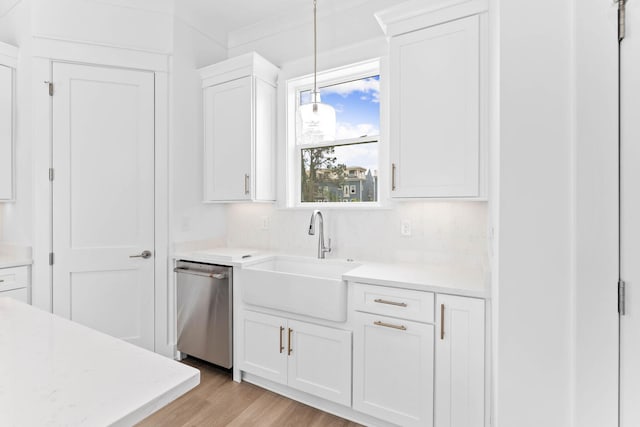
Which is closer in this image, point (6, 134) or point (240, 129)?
point (6, 134)

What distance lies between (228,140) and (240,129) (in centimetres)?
15

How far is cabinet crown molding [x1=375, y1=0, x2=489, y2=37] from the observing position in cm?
185

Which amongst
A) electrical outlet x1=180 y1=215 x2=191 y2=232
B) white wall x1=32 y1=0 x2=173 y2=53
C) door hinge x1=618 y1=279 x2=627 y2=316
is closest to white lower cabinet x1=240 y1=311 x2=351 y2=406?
electrical outlet x1=180 y1=215 x2=191 y2=232

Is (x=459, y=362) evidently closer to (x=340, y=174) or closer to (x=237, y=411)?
(x=237, y=411)

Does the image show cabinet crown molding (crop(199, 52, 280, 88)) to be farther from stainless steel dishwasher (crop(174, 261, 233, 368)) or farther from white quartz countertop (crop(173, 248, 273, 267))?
stainless steel dishwasher (crop(174, 261, 233, 368))

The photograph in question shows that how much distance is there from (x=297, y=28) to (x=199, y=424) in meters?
2.98

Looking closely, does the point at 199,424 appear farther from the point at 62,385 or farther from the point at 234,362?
the point at 62,385

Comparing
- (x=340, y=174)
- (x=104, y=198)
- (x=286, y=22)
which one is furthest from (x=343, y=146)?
(x=104, y=198)

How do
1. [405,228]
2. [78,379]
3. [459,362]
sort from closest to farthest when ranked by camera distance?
[78,379], [459,362], [405,228]

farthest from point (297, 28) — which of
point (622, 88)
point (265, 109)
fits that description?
point (622, 88)

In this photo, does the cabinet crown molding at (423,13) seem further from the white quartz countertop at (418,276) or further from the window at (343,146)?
the white quartz countertop at (418,276)

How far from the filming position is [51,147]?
2.39 m

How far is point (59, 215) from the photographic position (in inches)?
95.1

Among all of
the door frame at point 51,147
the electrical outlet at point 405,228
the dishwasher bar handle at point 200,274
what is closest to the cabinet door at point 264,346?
the dishwasher bar handle at point 200,274
